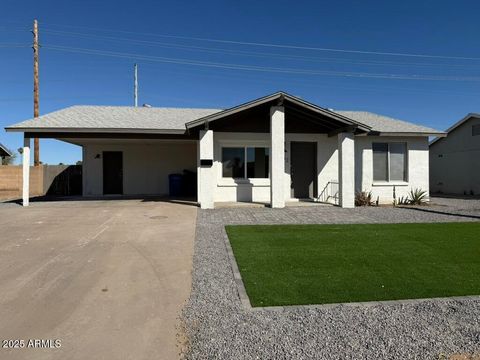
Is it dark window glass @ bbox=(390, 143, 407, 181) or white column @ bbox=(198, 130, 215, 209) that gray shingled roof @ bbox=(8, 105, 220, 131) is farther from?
dark window glass @ bbox=(390, 143, 407, 181)

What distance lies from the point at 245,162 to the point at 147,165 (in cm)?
669

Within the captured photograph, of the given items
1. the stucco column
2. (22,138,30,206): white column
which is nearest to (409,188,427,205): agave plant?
the stucco column

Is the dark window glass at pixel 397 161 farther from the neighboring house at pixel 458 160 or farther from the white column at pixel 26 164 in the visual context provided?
the white column at pixel 26 164

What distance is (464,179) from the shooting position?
67.4ft

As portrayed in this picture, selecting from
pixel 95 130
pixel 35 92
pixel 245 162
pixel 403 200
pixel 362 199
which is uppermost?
pixel 35 92

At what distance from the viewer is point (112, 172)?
59.5 feet

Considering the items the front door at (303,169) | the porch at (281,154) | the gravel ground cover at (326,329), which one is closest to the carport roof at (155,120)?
the porch at (281,154)

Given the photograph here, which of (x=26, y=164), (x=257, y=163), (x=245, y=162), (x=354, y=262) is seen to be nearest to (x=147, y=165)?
(x=26, y=164)

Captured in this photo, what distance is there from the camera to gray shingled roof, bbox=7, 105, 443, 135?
13.2m

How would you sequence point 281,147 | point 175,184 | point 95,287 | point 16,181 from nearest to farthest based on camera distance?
point 95,287 → point 281,147 → point 175,184 → point 16,181

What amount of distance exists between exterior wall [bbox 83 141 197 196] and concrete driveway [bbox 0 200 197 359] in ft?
29.6

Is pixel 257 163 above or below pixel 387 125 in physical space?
below

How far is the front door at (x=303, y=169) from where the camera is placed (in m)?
14.2

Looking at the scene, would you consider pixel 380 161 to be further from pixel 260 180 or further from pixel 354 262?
pixel 354 262
